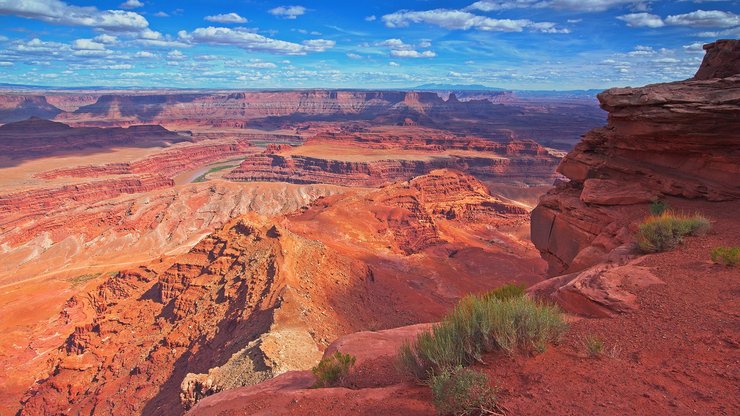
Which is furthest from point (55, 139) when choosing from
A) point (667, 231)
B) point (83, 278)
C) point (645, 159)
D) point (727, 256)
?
point (727, 256)

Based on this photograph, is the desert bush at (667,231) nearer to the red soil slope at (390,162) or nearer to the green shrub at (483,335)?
the green shrub at (483,335)

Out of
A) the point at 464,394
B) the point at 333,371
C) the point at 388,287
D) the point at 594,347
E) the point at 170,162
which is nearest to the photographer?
the point at 464,394

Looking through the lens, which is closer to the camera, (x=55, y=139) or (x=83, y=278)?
(x=83, y=278)

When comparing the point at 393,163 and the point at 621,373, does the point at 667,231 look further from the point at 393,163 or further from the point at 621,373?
the point at 393,163

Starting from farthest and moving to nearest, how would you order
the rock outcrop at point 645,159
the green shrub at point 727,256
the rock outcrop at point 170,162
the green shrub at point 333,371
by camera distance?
the rock outcrop at point 170,162 < the rock outcrop at point 645,159 < the green shrub at point 727,256 < the green shrub at point 333,371

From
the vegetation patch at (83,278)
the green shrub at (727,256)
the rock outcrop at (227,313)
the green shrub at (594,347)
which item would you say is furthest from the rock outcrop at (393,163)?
the green shrub at (594,347)

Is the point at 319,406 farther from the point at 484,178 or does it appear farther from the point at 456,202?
the point at 484,178
